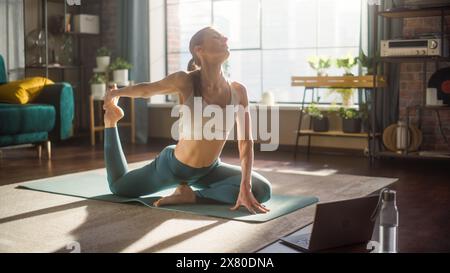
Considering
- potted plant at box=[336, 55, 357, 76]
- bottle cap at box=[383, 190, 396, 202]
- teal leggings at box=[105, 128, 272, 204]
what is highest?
potted plant at box=[336, 55, 357, 76]

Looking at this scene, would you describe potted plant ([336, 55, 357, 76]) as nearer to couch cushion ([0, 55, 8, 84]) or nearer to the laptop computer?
couch cushion ([0, 55, 8, 84])

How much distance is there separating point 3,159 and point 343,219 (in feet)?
13.3

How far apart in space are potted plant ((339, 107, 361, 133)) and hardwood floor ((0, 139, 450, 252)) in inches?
9.7

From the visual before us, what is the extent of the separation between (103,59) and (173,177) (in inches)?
149

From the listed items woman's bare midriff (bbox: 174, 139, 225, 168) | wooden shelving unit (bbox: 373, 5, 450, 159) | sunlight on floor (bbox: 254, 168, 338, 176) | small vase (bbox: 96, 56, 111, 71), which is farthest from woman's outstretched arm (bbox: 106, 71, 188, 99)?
small vase (bbox: 96, 56, 111, 71)

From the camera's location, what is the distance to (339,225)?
179 cm

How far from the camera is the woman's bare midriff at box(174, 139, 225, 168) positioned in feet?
9.70

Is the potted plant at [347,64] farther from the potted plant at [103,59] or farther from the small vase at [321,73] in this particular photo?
the potted plant at [103,59]

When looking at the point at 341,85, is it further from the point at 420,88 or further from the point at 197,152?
the point at 197,152

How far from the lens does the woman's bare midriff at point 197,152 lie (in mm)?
2957

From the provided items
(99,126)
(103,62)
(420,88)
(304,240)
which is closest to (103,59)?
(103,62)
